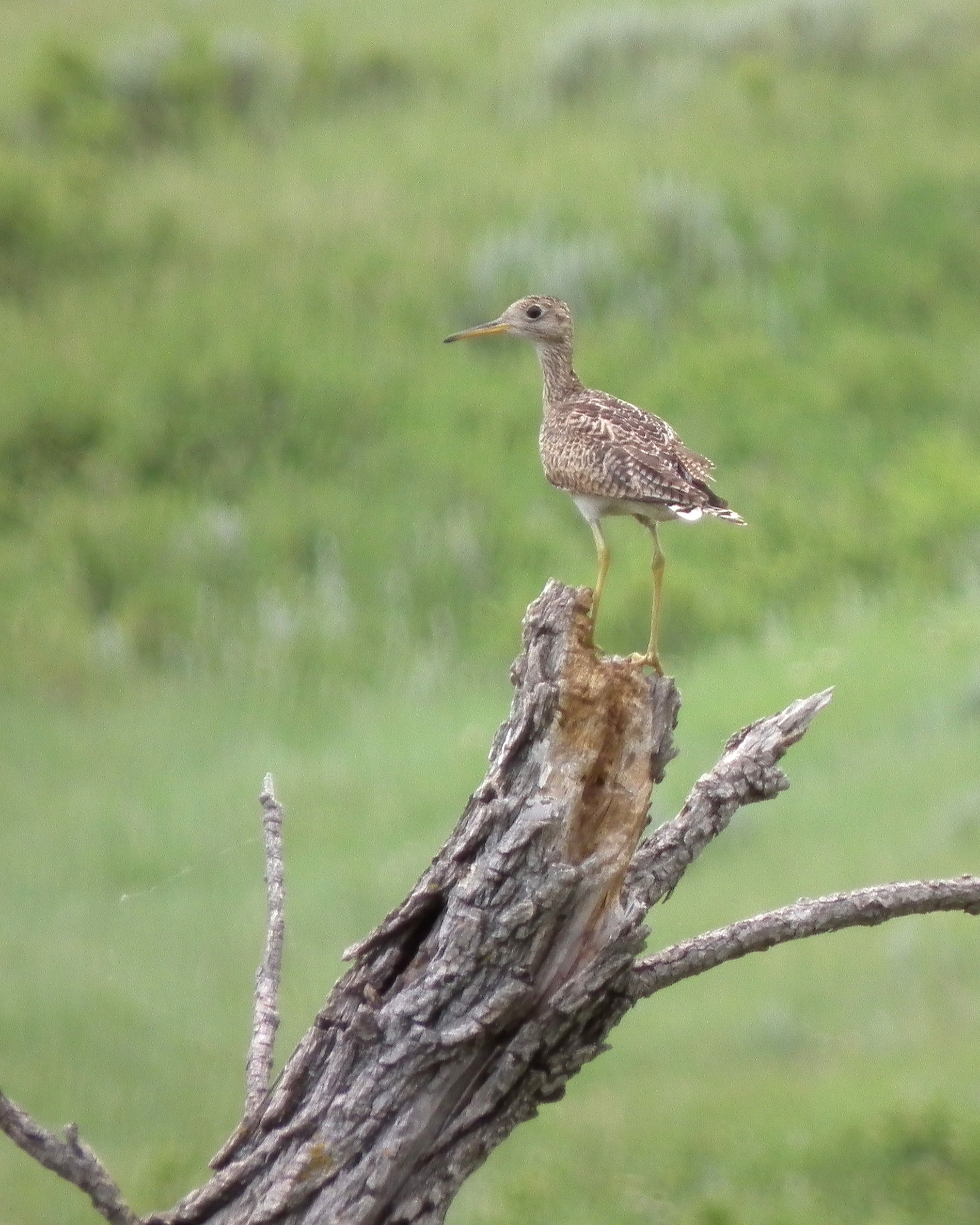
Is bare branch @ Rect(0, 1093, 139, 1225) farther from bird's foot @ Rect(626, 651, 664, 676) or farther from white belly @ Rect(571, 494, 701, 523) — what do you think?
white belly @ Rect(571, 494, 701, 523)

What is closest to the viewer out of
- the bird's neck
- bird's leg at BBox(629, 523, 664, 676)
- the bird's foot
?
the bird's foot

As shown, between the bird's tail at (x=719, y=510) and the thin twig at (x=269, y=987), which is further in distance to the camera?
the bird's tail at (x=719, y=510)

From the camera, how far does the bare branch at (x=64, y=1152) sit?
3.30 meters

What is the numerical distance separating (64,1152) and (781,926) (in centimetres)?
157

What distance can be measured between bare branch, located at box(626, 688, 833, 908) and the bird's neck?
2844 millimetres

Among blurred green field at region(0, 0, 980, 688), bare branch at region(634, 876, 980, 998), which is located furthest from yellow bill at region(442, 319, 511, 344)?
blurred green field at region(0, 0, 980, 688)

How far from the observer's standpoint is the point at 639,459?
5.77 metres

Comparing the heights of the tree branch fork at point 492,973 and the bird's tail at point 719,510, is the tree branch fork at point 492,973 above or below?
below

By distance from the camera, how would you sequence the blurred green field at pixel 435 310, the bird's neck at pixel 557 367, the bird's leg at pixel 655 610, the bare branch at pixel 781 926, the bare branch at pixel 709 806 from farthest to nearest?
the blurred green field at pixel 435 310, the bird's neck at pixel 557 367, the bird's leg at pixel 655 610, the bare branch at pixel 709 806, the bare branch at pixel 781 926

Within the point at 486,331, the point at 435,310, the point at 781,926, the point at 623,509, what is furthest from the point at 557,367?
the point at 435,310

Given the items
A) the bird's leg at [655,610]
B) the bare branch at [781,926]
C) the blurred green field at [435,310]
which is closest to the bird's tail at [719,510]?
the bird's leg at [655,610]

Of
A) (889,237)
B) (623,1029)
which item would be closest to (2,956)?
(623,1029)

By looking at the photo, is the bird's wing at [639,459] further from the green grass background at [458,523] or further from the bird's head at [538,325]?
the green grass background at [458,523]

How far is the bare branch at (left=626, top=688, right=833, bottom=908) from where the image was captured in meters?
4.07
